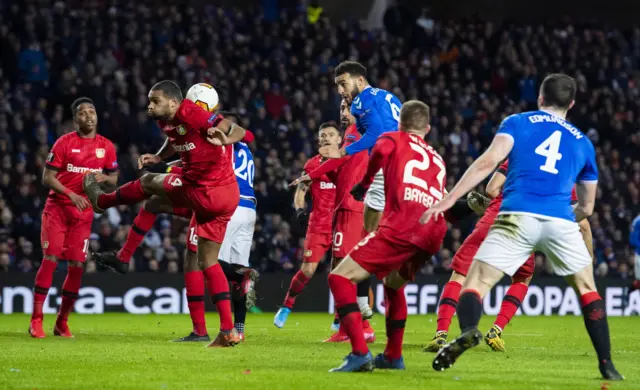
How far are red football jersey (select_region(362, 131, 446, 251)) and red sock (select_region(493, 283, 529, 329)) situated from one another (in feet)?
10.1

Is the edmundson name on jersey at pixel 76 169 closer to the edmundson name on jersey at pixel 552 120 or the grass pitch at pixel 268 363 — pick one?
the grass pitch at pixel 268 363

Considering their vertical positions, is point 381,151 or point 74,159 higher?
point 74,159

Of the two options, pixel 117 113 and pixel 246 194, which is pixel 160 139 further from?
pixel 246 194

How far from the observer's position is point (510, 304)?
10.6 metres

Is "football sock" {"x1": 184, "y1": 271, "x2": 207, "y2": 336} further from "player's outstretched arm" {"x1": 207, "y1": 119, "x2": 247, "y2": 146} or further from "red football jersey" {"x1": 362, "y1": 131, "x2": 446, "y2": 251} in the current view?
"red football jersey" {"x1": 362, "y1": 131, "x2": 446, "y2": 251}

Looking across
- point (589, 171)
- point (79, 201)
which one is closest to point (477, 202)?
point (589, 171)

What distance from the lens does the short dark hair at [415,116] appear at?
7801 mm

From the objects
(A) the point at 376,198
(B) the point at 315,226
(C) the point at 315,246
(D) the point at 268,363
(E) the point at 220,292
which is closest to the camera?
(D) the point at 268,363

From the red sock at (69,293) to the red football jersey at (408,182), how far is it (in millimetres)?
5177

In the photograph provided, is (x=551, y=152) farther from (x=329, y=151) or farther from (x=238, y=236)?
(x=238, y=236)

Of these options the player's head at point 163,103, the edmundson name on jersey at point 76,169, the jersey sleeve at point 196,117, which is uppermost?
the player's head at point 163,103

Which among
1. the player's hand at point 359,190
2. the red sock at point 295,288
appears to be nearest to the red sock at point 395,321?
the player's hand at point 359,190

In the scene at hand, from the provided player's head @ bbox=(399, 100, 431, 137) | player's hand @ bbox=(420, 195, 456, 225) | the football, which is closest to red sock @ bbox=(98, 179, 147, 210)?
the football

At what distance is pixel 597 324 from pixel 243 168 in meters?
5.46
